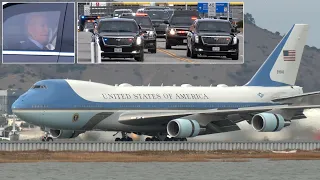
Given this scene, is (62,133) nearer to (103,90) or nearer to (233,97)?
(103,90)

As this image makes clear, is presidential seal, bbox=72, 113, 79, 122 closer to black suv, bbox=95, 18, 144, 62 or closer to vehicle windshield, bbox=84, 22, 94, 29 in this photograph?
black suv, bbox=95, 18, 144, 62

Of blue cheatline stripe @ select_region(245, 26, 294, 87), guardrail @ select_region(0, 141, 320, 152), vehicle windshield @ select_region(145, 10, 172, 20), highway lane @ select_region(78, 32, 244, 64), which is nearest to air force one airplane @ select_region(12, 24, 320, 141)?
blue cheatline stripe @ select_region(245, 26, 294, 87)

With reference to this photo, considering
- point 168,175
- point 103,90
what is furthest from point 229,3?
point 168,175

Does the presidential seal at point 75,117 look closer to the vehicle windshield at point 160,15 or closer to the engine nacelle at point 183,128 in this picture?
the engine nacelle at point 183,128

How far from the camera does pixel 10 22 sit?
12512 centimetres

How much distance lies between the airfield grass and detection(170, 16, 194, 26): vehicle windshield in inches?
939

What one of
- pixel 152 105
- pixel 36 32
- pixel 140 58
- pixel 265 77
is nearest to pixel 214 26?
pixel 265 77

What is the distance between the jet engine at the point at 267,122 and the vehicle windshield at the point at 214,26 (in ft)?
56.4

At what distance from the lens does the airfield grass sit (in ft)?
297

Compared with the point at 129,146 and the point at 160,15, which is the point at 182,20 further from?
the point at 129,146

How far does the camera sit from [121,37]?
363 ft

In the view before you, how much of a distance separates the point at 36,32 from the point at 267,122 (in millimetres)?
35522

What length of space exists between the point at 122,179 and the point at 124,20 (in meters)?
37.2

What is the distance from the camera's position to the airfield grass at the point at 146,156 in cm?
9050
